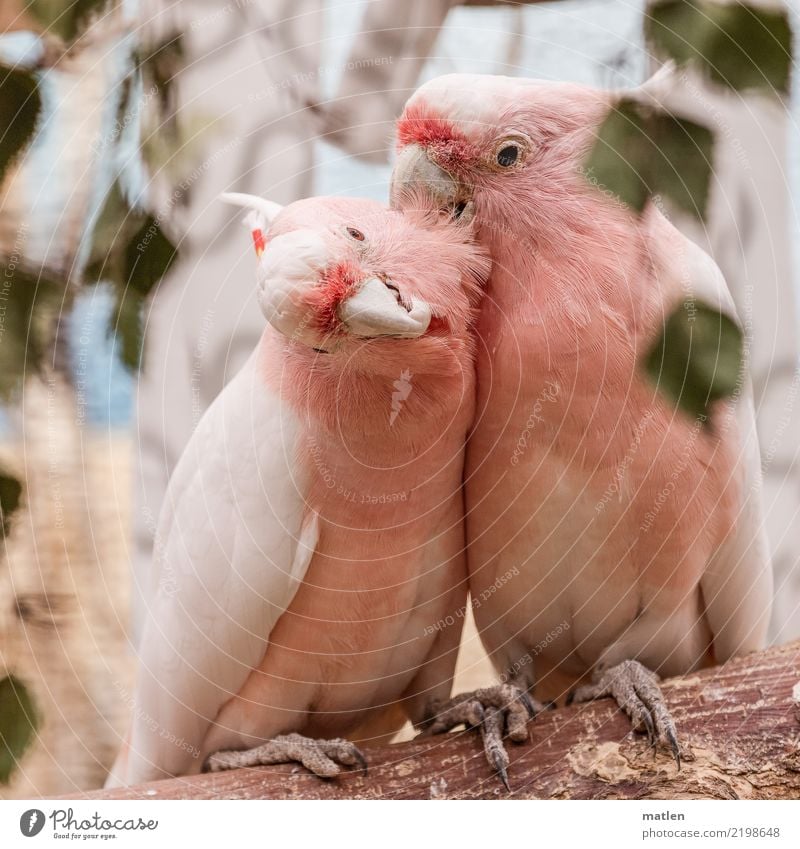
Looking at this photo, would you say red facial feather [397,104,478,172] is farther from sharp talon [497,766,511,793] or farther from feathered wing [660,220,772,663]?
sharp talon [497,766,511,793]

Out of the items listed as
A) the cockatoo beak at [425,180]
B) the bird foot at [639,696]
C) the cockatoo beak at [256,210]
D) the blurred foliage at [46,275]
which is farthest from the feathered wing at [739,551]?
the blurred foliage at [46,275]

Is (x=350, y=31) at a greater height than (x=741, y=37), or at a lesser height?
greater

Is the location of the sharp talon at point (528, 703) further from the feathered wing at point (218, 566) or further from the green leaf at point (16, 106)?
the green leaf at point (16, 106)

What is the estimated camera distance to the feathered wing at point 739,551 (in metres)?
0.85

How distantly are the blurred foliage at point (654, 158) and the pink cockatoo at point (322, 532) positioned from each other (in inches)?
10.1

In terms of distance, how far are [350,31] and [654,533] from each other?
0.59 metres

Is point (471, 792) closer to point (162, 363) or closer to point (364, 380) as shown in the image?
point (364, 380)

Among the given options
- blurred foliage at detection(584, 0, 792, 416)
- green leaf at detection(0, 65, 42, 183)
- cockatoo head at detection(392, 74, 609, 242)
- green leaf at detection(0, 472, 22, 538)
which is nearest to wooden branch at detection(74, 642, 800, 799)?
green leaf at detection(0, 472, 22, 538)

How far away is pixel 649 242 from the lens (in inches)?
33.0

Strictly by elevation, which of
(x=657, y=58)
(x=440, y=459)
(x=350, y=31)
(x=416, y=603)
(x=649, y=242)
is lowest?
(x=416, y=603)

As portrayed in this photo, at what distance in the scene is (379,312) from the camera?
2.48ft

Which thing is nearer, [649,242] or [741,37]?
[741,37]
